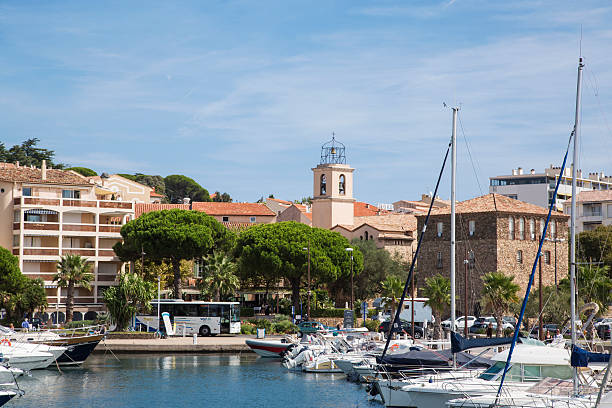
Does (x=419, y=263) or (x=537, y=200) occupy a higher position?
(x=537, y=200)

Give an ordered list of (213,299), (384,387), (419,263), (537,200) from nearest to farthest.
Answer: (384,387)
(213,299)
(419,263)
(537,200)

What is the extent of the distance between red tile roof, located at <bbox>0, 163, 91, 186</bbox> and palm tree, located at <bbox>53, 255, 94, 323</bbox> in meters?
12.8

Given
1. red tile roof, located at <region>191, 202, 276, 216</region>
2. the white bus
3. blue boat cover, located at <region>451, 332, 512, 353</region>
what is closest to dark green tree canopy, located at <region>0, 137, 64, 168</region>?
red tile roof, located at <region>191, 202, 276, 216</region>

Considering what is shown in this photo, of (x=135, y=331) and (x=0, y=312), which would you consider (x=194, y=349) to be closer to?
(x=135, y=331)

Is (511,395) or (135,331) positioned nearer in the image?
(511,395)

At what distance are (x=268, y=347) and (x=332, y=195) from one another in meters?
49.7

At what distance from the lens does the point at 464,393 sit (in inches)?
1038

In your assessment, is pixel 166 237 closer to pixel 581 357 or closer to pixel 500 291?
pixel 500 291

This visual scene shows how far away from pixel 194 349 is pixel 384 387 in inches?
1035

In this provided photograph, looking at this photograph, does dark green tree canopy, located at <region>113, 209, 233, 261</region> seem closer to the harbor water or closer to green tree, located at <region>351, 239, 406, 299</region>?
green tree, located at <region>351, 239, 406, 299</region>

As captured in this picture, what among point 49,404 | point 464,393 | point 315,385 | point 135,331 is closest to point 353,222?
point 135,331

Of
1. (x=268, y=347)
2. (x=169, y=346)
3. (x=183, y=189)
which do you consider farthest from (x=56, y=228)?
(x=183, y=189)

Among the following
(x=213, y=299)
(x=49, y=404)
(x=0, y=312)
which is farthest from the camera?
(x=213, y=299)

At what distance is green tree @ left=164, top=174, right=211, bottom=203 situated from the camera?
6240 inches
